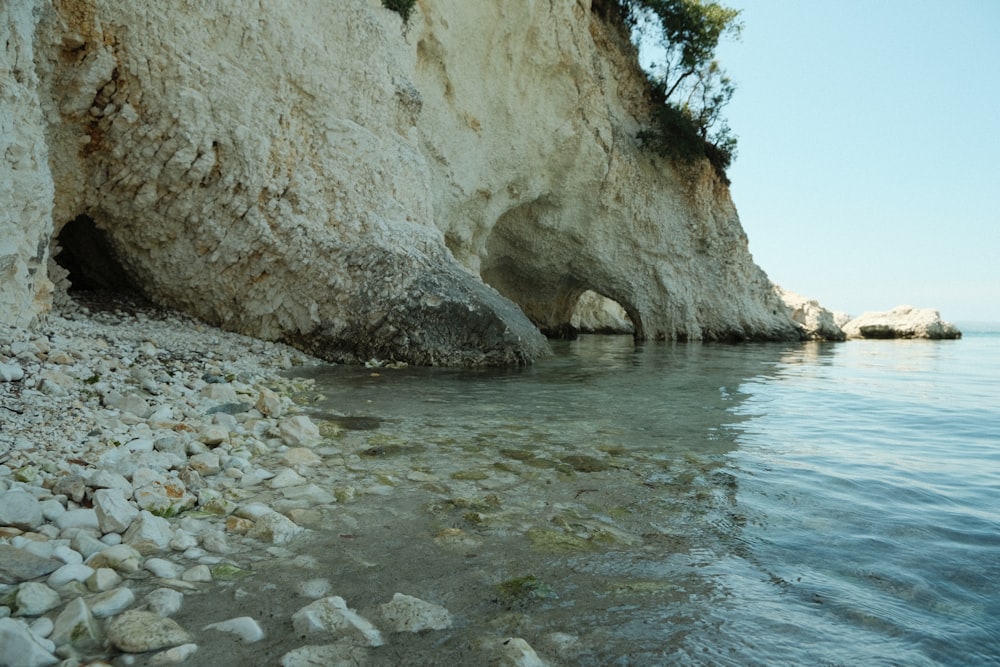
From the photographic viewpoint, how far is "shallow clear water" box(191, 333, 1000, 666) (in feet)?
6.36

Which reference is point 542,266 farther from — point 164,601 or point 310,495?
point 164,601

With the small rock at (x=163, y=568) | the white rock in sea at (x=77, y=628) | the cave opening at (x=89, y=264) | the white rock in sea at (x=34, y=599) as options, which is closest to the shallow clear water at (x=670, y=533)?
the small rock at (x=163, y=568)

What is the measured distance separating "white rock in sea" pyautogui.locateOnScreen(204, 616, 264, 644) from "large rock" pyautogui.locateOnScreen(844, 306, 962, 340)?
114 ft

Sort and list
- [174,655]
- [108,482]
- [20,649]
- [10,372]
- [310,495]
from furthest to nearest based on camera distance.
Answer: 1. [10,372]
2. [310,495]
3. [108,482]
4. [174,655]
5. [20,649]

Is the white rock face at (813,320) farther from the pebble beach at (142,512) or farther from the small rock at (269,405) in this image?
the pebble beach at (142,512)

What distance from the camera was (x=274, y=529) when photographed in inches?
103

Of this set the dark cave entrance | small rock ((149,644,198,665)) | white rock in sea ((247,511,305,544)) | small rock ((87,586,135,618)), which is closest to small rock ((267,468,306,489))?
white rock in sea ((247,511,305,544))

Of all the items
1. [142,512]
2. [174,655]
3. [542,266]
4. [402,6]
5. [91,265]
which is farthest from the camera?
[542,266]

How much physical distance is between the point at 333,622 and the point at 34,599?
0.89 meters

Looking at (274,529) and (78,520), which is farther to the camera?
(274,529)

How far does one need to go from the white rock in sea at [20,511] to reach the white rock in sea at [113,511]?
0.20m

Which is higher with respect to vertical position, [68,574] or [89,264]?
[89,264]

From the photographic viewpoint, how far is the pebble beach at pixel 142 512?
1.79 meters

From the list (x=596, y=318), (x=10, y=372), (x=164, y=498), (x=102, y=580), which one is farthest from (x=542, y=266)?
(x=102, y=580)
